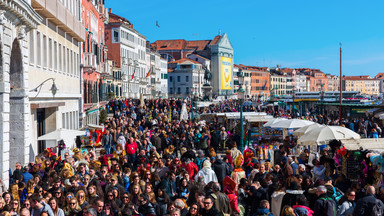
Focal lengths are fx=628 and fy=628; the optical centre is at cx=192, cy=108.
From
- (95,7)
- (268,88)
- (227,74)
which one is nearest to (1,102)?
(95,7)

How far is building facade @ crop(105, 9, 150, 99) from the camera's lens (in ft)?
238

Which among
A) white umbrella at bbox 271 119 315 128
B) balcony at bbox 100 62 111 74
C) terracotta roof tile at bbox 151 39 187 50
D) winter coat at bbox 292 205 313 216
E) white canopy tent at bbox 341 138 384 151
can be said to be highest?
terracotta roof tile at bbox 151 39 187 50

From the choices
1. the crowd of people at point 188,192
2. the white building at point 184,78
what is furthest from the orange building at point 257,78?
the crowd of people at point 188,192

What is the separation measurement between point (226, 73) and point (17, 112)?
426ft

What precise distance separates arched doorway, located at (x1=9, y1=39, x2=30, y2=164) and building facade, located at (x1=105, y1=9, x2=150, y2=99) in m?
47.9

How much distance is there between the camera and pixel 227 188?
457 inches

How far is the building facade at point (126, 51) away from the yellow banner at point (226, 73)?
57059 millimetres

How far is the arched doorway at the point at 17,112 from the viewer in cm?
1736

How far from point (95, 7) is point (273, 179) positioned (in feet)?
100

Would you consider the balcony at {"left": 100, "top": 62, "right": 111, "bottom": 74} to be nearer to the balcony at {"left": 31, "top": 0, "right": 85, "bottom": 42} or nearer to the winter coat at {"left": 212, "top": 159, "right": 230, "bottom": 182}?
the balcony at {"left": 31, "top": 0, "right": 85, "bottom": 42}

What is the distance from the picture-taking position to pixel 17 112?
57.2ft

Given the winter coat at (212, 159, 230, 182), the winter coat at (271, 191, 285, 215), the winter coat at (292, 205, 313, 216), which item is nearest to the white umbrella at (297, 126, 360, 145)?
the winter coat at (212, 159, 230, 182)

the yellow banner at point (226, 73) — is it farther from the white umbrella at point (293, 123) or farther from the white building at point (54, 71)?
the white umbrella at point (293, 123)

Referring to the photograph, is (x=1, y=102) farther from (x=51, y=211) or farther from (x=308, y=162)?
(x=308, y=162)
